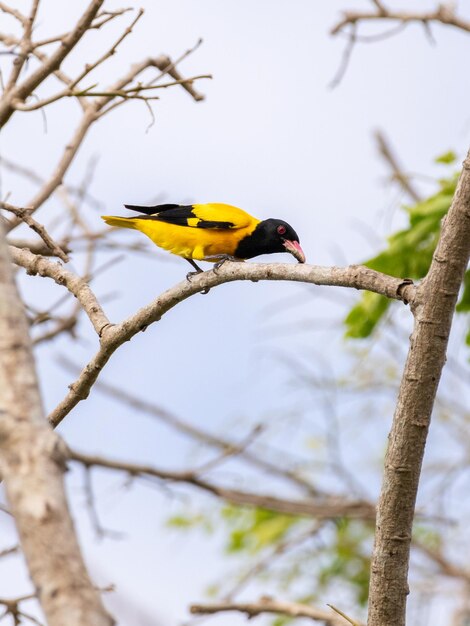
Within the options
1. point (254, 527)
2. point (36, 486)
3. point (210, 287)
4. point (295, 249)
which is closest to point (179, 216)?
point (295, 249)

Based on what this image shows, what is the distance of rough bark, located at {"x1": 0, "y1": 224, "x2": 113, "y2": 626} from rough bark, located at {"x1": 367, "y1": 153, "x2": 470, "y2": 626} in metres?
1.32

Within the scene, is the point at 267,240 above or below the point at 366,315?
above

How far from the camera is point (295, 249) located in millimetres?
5656

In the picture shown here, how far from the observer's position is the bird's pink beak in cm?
563

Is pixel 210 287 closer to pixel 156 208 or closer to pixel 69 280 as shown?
pixel 69 280

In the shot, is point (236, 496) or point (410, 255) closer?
point (410, 255)

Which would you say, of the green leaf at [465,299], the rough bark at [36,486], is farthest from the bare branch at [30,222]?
Answer: the green leaf at [465,299]

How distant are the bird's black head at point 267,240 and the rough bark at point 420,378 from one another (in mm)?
2720

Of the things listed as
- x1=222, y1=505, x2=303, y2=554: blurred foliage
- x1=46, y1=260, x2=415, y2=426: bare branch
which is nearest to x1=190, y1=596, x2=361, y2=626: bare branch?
x1=46, y1=260, x2=415, y2=426: bare branch

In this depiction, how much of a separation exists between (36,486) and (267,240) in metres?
4.03

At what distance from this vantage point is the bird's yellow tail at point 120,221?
5497mm

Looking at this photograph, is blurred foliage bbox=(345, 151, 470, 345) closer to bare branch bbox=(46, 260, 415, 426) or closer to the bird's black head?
the bird's black head

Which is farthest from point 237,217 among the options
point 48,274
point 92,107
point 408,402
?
point 408,402

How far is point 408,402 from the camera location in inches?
112
